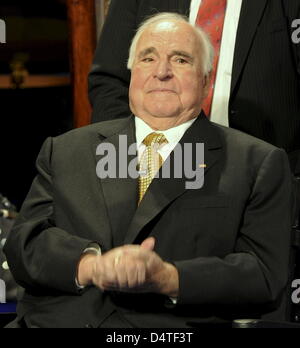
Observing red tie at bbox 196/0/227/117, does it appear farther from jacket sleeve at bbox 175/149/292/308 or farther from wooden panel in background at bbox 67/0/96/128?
wooden panel in background at bbox 67/0/96/128

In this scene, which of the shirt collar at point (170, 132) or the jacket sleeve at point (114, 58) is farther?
the jacket sleeve at point (114, 58)

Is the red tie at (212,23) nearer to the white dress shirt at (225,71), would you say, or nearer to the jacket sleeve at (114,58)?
the white dress shirt at (225,71)

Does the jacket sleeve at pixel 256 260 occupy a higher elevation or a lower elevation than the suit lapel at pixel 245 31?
lower

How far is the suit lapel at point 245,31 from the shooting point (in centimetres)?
256

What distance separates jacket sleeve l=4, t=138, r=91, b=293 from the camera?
203cm

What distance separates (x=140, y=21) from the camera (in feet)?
8.83

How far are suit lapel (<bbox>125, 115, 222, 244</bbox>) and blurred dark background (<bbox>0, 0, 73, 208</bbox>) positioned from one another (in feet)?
7.60

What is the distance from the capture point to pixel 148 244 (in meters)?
1.92

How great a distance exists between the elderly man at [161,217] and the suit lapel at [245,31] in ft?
0.95

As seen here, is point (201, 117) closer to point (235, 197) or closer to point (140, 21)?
point (235, 197)

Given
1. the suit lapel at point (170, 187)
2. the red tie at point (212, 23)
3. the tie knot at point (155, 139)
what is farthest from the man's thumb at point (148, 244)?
the red tie at point (212, 23)

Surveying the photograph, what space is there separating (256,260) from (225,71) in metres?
0.72

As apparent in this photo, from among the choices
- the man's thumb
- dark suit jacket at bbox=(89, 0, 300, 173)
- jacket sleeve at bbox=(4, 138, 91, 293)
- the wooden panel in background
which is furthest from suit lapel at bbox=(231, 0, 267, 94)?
the wooden panel in background

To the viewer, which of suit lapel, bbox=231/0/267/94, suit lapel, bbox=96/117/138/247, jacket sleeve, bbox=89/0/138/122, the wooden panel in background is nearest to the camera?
suit lapel, bbox=96/117/138/247
